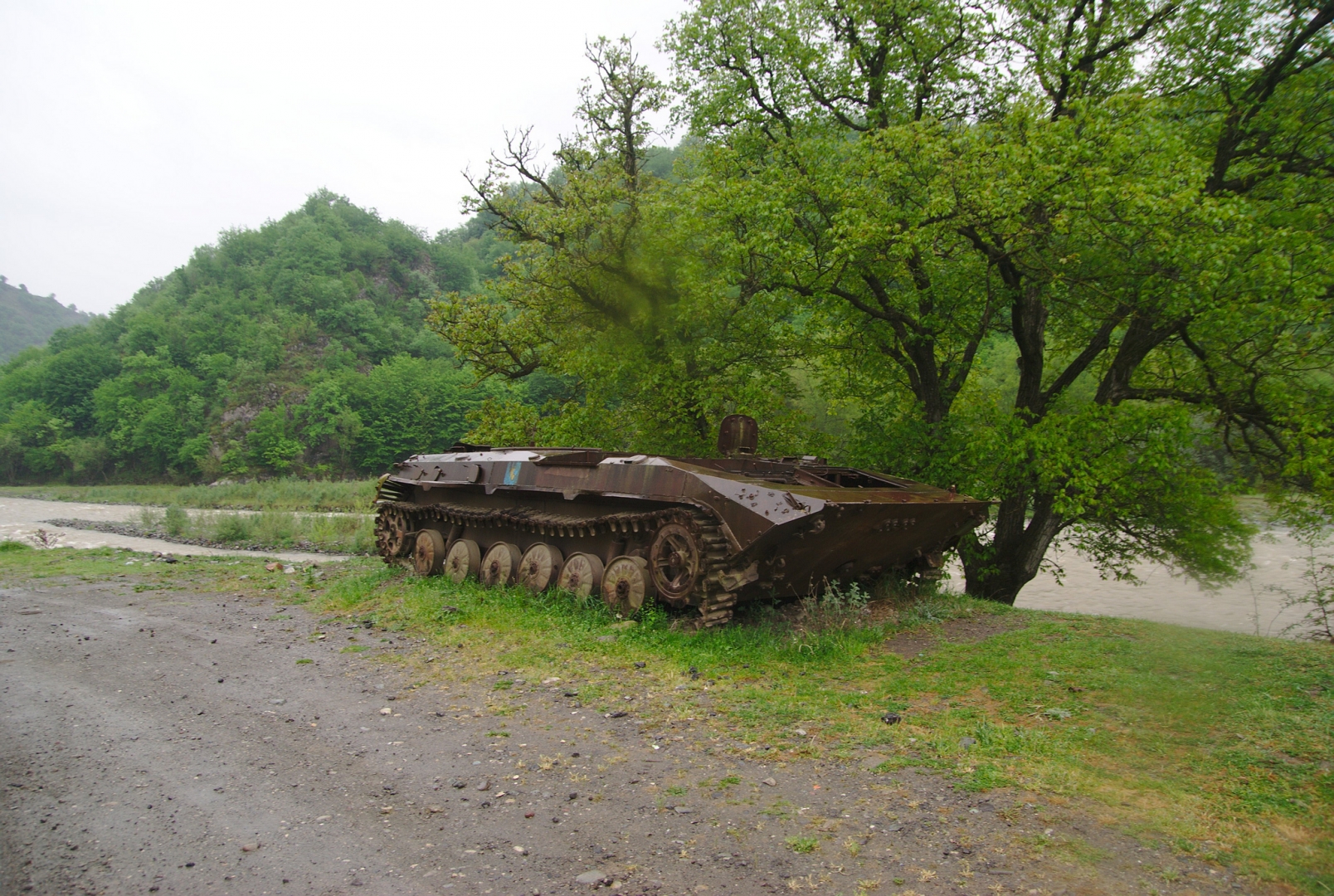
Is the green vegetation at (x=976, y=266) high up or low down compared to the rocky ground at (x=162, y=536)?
up

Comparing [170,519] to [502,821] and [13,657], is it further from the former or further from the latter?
[502,821]

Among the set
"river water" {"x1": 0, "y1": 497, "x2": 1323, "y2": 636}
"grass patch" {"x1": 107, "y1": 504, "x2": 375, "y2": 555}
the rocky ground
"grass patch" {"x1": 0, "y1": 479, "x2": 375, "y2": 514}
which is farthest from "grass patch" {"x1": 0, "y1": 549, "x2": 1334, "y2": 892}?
"grass patch" {"x1": 0, "y1": 479, "x2": 375, "y2": 514}

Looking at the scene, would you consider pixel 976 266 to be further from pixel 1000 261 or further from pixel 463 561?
pixel 463 561

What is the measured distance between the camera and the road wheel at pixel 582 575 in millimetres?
8672

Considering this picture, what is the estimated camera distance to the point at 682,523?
299 inches

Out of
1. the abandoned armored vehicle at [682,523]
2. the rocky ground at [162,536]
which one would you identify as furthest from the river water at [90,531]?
the abandoned armored vehicle at [682,523]

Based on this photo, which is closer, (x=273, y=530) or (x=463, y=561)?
(x=463, y=561)

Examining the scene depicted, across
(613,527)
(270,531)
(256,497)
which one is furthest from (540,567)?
(256,497)

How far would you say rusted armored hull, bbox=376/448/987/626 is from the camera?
23.8 ft

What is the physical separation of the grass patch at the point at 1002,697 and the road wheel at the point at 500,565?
2.40 feet

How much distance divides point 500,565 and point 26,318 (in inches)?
7680

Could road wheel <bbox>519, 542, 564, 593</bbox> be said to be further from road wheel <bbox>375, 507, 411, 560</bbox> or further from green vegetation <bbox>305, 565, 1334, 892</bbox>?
road wheel <bbox>375, 507, 411, 560</bbox>

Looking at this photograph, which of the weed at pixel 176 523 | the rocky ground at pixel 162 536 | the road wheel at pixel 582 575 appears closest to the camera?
the road wheel at pixel 582 575

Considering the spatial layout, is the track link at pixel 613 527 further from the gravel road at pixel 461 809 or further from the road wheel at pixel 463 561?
the gravel road at pixel 461 809
